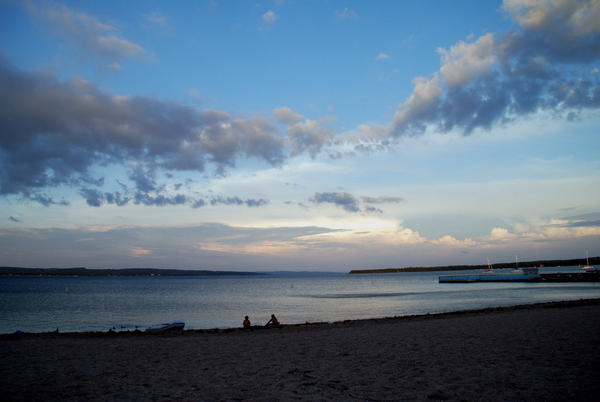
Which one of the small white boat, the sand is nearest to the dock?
the sand

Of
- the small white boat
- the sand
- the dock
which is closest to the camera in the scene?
the sand

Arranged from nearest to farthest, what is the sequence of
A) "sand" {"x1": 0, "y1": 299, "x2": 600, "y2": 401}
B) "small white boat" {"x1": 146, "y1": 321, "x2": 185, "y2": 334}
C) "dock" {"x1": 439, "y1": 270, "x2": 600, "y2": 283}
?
1. "sand" {"x1": 0, "y1": 299, "x2": 600, "y2": 401}
2. "small white boat" {"x1": 146, "y1": 321, "x2": 185, "y2": 334}
3. "dock" {"x1": 439, "y1": 270, "x2": 600, "y2": 283}

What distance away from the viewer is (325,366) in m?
10.9

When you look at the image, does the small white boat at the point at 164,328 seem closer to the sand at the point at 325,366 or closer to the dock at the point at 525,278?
the sand at the point at 325,366

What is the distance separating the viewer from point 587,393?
737cm

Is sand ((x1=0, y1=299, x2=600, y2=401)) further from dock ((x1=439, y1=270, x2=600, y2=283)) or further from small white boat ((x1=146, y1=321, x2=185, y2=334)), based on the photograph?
dock ((x1=439, y1=270, x2=600, y2=283))

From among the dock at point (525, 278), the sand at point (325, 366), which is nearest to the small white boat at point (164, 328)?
the sand at point (325, 366)

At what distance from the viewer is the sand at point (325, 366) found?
8203 mm

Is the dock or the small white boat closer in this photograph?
the small white boat

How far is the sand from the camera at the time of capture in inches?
323

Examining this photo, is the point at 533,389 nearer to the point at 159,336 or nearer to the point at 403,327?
the point at 403,327

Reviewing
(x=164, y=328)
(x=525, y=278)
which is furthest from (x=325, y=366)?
(x=525, y=278)

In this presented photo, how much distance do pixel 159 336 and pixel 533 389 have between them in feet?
55.8

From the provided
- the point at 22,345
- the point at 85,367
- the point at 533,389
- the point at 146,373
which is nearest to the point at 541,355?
the point at 533,389
